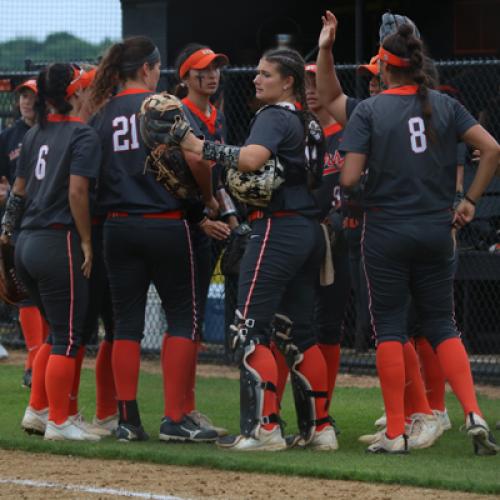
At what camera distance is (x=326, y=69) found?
Answer: 6.72 meters

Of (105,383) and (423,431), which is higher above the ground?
(105,383)

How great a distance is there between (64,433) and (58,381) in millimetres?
314

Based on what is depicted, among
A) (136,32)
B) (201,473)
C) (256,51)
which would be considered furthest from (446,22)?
(201,473)

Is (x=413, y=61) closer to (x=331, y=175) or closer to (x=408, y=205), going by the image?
(x=408, y=205)

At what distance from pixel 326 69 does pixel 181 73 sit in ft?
Result: 3.63

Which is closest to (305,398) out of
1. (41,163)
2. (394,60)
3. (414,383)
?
(414,383)

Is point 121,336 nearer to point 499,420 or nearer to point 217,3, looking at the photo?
point 499,420

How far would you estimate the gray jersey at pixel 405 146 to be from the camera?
634 centimetres

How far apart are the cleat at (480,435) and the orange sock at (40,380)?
2.36 m

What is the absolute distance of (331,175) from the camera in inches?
283

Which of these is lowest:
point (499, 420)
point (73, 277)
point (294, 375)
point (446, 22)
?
point (499, 420)

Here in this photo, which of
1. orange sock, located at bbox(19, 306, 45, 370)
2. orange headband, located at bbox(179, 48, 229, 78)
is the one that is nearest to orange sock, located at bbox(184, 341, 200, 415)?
orange headband, located at bbox(179, 48, 229, 78)

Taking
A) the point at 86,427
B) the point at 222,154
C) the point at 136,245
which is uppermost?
the point at 222,154

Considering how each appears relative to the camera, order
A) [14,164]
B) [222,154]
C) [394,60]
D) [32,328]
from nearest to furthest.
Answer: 1. [222,154]
2. [394,60]
3. [32,328]
4. [14,164]
